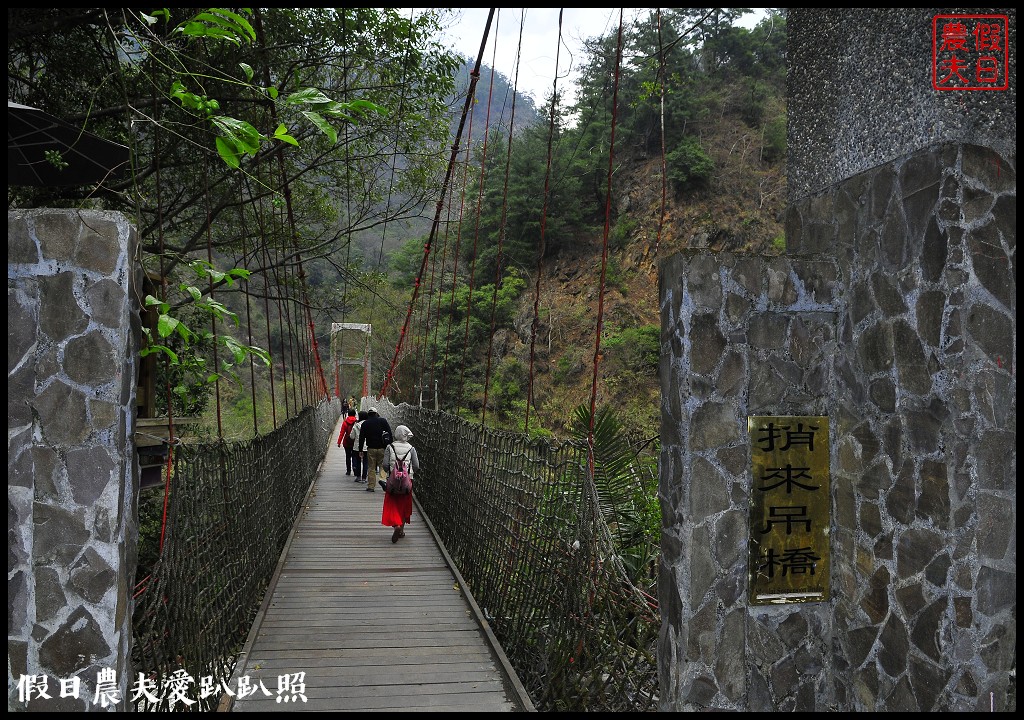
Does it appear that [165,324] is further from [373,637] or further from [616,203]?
[616,203]

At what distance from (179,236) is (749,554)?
5.25m

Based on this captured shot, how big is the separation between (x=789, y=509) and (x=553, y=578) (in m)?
1.01

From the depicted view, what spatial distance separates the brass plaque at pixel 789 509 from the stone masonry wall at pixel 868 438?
0.10 ft

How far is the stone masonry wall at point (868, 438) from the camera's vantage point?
1.52 meters

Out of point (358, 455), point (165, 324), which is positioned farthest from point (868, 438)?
point (358, 455)

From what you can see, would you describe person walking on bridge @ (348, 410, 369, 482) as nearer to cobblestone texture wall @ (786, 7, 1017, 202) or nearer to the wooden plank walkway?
the wooden plank walkway

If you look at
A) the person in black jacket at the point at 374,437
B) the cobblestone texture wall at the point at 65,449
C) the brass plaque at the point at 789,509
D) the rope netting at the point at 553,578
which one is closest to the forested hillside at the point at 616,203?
the person in black jacket at the point at 374,437

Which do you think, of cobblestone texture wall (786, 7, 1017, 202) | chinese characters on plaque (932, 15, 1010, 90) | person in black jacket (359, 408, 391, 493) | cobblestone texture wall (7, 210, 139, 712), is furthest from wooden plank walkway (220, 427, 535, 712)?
chinese characters on plaque (932, 15, 1010, 90)

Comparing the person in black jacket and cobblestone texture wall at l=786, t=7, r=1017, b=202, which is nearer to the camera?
cobblestone texture wall at l=786, t=7, r=1017, b=202

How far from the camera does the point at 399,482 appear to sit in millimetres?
4484

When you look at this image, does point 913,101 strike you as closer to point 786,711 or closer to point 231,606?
point 786,711

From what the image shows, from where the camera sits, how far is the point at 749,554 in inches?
69.5

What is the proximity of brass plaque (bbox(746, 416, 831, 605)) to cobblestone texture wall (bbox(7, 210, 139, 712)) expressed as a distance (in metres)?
1.60

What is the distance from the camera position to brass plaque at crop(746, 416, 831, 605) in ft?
5.82
